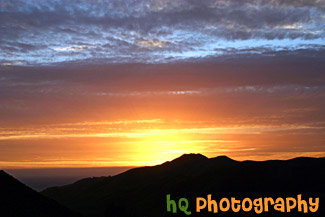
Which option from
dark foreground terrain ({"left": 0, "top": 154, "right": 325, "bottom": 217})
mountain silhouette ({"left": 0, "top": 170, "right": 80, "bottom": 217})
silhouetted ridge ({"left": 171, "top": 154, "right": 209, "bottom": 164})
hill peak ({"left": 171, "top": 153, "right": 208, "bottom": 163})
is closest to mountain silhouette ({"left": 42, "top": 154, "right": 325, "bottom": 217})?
dark foreground terrain ({"left": 0, "top": 154, "right": 325, "bottom": 217})

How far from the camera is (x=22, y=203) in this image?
5434cm

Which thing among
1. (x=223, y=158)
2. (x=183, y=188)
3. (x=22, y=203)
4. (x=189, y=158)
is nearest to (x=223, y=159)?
(x=223, y=158)

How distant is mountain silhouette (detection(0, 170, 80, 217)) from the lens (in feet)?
163

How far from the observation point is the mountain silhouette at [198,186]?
91188 mm

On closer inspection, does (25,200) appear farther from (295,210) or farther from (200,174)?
(200,174)

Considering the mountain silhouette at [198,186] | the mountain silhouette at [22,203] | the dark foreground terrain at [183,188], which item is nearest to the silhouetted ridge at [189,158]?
the dark foreground terrain at [183,188]

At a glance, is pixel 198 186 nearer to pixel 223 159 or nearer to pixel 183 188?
pixel 183 188

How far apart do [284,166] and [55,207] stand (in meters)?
68.7

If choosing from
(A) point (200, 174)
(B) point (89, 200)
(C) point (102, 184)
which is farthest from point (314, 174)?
(C) point (102, 184)

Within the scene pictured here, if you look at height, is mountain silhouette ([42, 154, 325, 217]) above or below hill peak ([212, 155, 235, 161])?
below

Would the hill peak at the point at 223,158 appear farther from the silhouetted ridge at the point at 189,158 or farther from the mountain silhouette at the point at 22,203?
the mountain silhouette at the point at 22,203

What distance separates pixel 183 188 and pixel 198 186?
4412 millimetres

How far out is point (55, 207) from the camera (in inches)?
2276

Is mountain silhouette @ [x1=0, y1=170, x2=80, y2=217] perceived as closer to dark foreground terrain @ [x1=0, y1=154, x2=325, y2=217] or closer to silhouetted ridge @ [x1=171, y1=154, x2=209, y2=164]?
dark foreground terrain @ [x1=0, y1=154, x2=325, y2=217]
